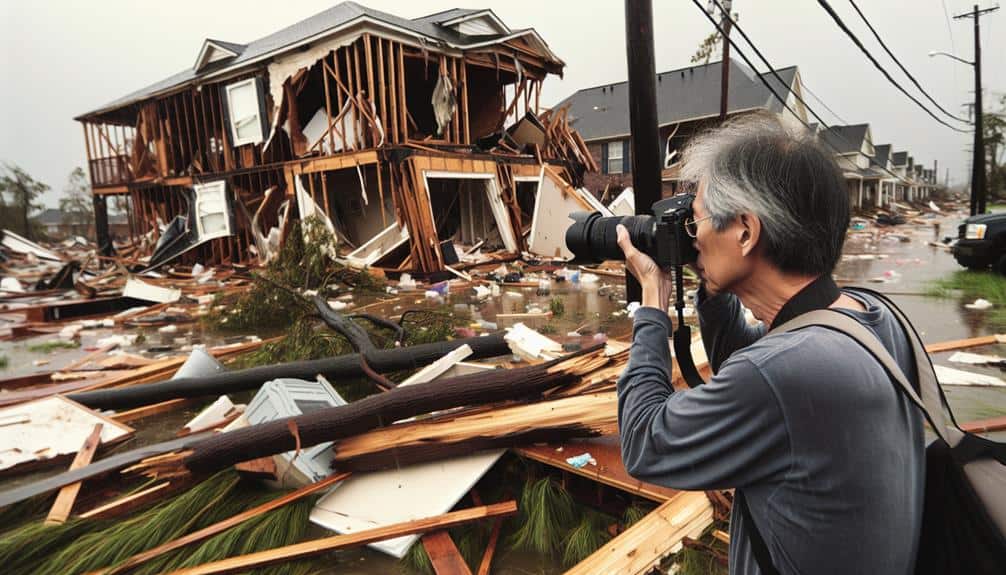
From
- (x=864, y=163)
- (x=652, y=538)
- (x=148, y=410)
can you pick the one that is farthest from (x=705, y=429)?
(x=864, y=163)

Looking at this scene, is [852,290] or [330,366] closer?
[852,290]

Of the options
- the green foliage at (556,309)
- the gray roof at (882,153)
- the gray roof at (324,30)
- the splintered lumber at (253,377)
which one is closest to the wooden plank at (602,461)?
the splintered lumber at (253,377)

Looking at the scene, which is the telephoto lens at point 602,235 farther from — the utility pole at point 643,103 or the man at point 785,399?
the utility pole at point 643,103

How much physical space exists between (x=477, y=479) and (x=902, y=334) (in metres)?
1.79

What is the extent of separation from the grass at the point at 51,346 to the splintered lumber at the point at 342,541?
587 centimetres

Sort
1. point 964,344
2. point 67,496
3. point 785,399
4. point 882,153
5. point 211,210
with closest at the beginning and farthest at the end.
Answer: point 785,399, point 67,496, point 964,344, point 211,210, point 882,153

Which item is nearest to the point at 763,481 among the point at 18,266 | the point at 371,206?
the point at 371,206

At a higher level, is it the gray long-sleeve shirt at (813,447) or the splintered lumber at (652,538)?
the gray long-sleeve shirt at (813,447)

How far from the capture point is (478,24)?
13.3 meters

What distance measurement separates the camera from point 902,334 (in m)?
1.01

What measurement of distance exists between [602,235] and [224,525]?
1997 millimetres

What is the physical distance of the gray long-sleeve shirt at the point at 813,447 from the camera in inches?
32.5

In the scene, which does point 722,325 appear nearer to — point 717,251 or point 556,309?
point 717,251

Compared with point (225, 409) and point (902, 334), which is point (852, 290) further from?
point (225, 409)
